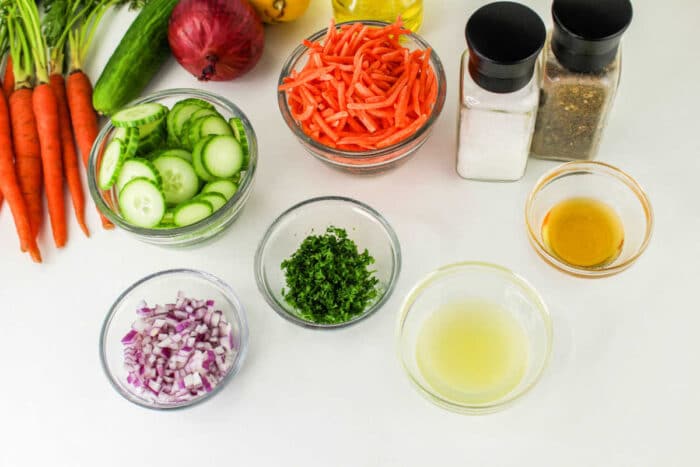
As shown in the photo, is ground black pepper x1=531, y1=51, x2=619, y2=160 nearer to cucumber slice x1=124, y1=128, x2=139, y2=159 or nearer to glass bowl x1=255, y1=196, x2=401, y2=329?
glass bowl x1=255, y1=196, x2=401, y2=329

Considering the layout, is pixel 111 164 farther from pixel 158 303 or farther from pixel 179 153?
pixel 158 303

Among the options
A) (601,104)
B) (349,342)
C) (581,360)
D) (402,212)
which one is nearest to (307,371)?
(349,342)

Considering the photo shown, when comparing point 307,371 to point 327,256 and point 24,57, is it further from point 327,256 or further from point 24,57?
point 24,57

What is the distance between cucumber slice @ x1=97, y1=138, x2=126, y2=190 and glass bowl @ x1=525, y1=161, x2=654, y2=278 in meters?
0.75

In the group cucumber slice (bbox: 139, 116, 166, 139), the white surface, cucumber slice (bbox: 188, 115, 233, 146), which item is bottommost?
the white surface

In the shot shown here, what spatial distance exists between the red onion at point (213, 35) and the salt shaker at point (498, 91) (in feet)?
1.54

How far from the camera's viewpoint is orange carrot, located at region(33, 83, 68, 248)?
1518 mm

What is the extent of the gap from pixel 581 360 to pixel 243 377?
602mm

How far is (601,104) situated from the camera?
1.28m

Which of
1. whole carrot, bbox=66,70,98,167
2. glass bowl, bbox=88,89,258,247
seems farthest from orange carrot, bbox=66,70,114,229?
glass bowl, bbox=88,89,258,247

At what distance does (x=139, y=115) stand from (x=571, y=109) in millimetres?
799

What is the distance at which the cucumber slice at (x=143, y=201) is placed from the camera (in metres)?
1.34

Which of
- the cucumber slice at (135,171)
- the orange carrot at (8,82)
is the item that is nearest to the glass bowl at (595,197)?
the cucumber slice at (135,171)

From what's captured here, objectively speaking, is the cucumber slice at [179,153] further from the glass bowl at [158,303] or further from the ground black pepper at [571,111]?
the ground black pepper at [571,111]
